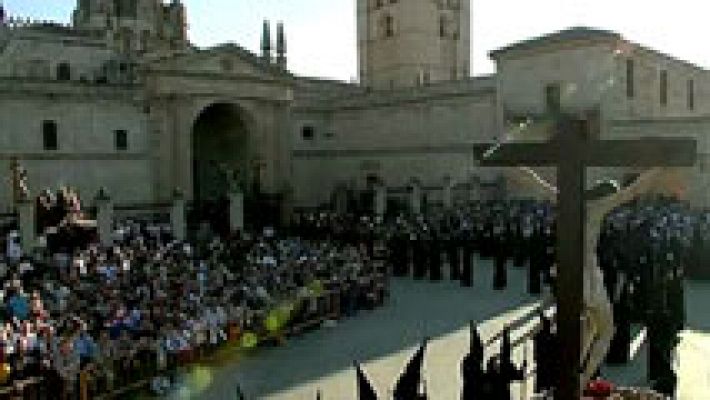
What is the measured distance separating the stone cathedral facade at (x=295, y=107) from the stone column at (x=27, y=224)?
8.86m

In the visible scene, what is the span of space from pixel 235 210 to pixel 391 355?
1857 centimetres

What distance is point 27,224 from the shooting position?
2355 cm

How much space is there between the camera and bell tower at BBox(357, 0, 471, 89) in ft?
171

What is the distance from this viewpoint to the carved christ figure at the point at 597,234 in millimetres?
5922

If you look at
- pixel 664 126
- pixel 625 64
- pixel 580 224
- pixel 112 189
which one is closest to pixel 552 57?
pixel 625 64

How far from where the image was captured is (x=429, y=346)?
15898 mm

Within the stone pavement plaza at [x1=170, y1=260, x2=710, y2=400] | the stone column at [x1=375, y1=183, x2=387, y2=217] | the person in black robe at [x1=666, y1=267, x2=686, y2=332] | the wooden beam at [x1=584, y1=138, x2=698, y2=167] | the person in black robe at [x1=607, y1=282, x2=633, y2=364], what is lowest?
the stone pavement plaza at [x1=170, y1=260, x2=710, y2=400]

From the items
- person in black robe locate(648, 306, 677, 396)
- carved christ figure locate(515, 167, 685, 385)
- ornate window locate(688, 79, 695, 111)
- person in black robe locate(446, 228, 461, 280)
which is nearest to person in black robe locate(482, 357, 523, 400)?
carved christ figure locate(515, 167, 685, 385)

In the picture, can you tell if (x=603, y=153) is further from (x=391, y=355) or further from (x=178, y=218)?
(x=178, y=218)

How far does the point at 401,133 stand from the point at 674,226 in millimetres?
22498

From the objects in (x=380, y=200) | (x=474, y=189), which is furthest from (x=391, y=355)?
(x=474, y=189)

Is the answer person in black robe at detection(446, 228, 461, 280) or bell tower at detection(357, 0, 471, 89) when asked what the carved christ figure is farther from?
bell tower at detection(357, 0, 471, 89)

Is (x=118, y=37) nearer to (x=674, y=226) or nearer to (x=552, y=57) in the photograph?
(x=552, y=57)

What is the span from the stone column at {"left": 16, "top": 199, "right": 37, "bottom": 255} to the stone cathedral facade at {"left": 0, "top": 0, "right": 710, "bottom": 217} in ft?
29.1
